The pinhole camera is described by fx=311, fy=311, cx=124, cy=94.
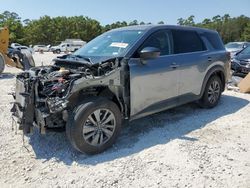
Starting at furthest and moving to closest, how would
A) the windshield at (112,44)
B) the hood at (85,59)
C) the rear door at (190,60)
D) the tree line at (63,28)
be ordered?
1. the tree line at (63,28)
2. the rear door at (190,60)
3. the windshield at (112,44)
4. the hood at (85,59)

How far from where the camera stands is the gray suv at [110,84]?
4.35 metres

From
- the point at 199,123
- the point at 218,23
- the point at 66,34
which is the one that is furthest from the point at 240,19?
the point at 199,123

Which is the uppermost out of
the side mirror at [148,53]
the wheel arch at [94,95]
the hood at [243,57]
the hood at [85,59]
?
the side mirror at [148,53]

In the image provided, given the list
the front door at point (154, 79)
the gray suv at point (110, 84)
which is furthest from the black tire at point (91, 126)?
the front door at point (154, 79)

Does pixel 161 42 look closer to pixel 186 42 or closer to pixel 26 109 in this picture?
pixel 186 42

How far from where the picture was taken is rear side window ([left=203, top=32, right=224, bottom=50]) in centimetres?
671

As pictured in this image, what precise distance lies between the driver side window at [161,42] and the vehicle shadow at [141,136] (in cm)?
133

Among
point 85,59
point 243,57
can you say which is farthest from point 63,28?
point 85,59

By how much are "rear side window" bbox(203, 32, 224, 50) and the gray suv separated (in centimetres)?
52

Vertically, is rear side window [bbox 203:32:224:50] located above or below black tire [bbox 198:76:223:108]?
above

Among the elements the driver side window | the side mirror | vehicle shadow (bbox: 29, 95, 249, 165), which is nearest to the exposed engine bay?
the side mirror

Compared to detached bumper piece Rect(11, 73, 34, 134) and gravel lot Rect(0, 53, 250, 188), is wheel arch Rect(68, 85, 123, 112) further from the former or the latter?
gravel lot Rect(0, 53, 250, 188)

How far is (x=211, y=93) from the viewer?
266 inches

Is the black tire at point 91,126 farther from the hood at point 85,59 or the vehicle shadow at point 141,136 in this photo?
the hood at point 85,59
